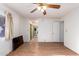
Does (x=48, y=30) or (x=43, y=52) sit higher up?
(x=48, y=30)

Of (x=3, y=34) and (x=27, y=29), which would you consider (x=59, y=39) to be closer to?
(x=27, y=29)

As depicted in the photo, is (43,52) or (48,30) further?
(48,30)

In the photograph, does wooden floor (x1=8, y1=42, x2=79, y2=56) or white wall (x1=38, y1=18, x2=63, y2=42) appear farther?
white wall (x1=38, y1=18, x2=63, y2=42)

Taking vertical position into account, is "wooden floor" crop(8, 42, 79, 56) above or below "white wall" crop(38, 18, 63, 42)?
below

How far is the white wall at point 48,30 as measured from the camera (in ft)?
21.8

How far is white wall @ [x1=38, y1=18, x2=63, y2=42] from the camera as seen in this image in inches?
261

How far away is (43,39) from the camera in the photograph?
261 inches

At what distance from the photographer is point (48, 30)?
6684mm

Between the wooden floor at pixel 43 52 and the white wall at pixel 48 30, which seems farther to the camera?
the white wall at pixel 48 30

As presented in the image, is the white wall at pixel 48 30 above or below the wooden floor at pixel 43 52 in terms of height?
above

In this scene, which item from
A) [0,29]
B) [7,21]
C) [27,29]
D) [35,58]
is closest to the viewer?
[35,58]

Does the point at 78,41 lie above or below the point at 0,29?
below

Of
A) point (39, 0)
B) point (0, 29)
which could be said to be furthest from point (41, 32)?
point (39, 0)

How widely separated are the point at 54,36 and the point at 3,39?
4067 millimetres
